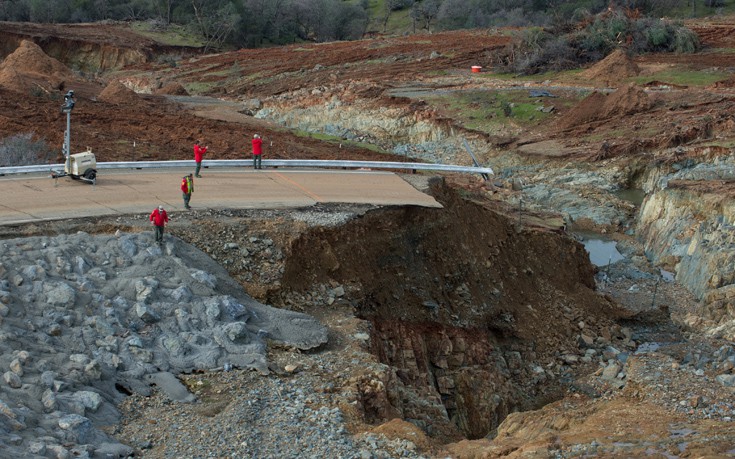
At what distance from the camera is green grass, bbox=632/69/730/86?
51.3 m

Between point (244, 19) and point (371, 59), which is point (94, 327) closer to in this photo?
point (371, 59)

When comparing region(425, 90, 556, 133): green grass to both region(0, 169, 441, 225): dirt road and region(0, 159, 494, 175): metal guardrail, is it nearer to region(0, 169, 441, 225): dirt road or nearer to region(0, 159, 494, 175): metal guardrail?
region(0, 159, 494, 175): metal guardrail

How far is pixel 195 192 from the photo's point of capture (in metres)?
23.7

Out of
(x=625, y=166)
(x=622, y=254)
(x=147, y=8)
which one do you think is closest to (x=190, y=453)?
(x=622, y=254)

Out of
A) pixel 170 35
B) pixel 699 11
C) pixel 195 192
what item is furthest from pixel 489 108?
pixel 699 11

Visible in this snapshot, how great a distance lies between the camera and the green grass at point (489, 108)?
47656 mm

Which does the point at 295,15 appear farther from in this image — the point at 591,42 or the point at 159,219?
the point at 159,219

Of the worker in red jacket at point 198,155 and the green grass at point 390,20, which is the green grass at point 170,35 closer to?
the green grass at point 390,20

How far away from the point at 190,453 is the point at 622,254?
897 inches

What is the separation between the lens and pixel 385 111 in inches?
1957

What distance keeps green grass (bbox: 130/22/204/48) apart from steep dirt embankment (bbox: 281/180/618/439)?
5549 cm

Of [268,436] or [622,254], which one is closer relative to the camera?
[268,436]

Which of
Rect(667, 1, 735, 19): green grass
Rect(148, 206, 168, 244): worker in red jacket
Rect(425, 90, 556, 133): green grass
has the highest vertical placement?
Rect(667, 1, 735, 19): green grass

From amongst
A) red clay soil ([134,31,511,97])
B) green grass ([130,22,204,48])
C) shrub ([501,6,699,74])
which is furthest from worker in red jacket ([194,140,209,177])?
green grass ([130,22,204,48])
